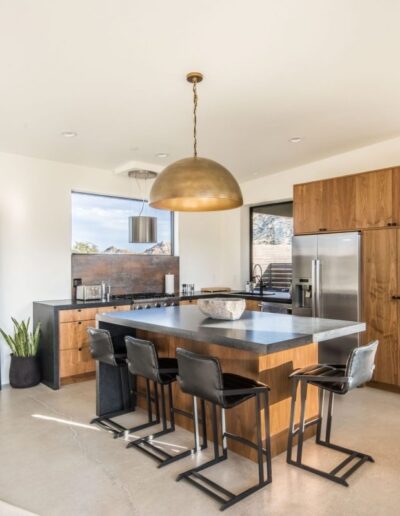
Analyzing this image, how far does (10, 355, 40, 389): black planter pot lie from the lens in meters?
4.43

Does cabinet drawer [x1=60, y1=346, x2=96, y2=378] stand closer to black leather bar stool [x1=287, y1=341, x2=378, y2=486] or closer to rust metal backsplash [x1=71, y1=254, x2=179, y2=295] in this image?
rust metal backsplash [x1=71, y1=254, x2=179, y2=295]

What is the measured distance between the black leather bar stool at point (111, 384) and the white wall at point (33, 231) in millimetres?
1733

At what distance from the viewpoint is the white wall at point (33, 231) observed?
4.70m

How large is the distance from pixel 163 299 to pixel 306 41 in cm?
357

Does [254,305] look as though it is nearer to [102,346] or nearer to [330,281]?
[330,281]

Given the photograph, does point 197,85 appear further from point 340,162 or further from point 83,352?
point 83,352

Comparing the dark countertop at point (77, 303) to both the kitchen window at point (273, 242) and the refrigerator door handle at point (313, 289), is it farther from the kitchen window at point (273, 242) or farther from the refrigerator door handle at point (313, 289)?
the kitchen window at point (273, 242)

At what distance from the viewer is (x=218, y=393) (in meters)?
2.27

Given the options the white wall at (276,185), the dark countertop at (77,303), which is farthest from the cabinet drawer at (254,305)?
the dark countertop at (77,303)

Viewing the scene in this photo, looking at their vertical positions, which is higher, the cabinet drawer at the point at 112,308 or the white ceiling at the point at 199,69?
the white ceiling at the point at 199,69

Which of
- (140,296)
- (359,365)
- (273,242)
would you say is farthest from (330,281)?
(140,296)

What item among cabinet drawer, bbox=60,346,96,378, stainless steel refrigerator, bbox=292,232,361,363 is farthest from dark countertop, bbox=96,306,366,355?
stainless steel refrigerator, bbox=292,232,361,363

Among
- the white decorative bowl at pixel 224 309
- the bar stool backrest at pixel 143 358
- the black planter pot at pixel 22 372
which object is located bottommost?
the black planter pot at pixel 22 372

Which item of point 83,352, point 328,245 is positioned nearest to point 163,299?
point 83,352
